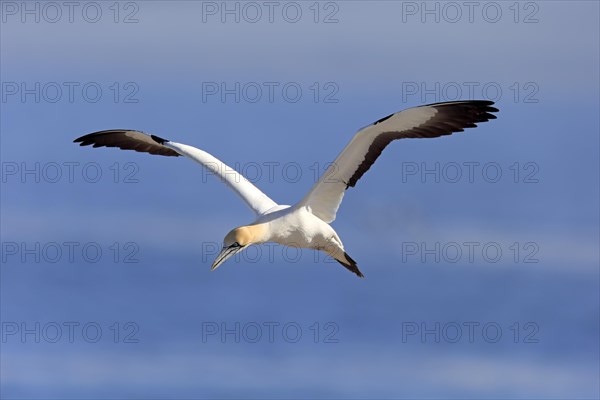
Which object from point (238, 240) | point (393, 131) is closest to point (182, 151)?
point (238, 240)

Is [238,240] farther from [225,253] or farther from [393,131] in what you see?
[393,131]

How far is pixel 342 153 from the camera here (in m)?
18.2

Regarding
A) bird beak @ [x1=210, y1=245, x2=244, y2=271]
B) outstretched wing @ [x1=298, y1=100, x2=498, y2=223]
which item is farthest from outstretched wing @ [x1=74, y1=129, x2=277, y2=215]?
outstretched wing @ [x1=298, y1=100, x2=498, y2=223]

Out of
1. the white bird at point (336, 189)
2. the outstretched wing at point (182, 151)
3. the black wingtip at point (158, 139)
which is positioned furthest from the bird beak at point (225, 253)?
the black wingtip at point (158, 139)

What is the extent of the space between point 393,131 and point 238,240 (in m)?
2.79

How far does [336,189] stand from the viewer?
18.9 metres

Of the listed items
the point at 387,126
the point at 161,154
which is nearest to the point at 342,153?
the point at 387,126

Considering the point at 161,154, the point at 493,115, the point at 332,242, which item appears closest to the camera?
the point at 493,115

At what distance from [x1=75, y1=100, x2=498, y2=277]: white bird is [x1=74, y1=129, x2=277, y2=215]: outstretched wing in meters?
0.04

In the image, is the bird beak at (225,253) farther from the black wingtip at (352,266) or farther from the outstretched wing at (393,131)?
the black wingtip at (352,266)

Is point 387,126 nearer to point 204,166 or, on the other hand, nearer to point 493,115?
point 493,115

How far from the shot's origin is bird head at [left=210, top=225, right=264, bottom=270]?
18.4 m

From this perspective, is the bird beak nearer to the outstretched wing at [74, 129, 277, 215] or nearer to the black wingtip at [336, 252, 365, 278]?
the outstretched wing at [74, 129, 277, 215]

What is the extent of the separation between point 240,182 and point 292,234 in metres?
1.79
